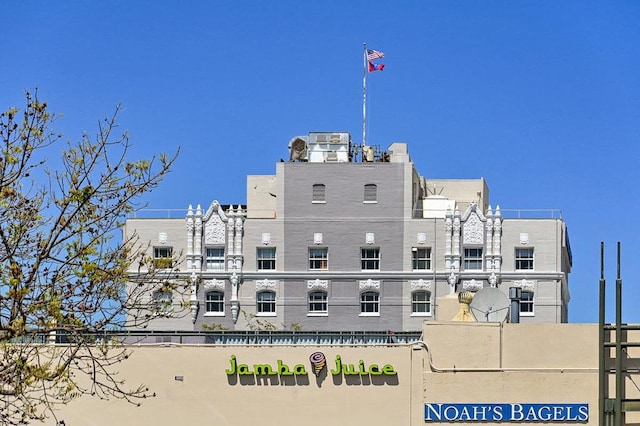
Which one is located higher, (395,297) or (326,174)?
(326,174)

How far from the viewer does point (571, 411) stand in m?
50.3

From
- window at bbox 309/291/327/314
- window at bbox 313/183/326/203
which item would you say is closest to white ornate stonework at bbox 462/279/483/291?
window at bbox 309/291/327/314

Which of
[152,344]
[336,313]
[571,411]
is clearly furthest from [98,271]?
[336,313]

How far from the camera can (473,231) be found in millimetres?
105812

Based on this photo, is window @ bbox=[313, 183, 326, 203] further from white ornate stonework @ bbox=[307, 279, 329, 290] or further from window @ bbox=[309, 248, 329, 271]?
white ornate stonework @ bbox=[307, 279, 329, 290]

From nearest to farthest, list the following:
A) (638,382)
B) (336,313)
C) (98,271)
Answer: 1. (98,271)
2. (638,382)
3. (336,313)

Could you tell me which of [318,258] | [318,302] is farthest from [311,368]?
[318,258]

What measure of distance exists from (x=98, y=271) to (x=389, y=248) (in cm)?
6834

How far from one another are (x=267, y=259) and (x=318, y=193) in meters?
5.43

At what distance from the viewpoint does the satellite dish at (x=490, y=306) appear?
171 ft

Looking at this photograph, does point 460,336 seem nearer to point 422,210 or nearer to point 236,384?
point 236,384

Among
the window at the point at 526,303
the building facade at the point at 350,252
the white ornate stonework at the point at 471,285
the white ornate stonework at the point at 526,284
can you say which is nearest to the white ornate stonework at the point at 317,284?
the building facade at the point at 350,252

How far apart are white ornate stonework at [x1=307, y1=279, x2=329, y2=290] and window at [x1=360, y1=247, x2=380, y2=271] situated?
2.70m

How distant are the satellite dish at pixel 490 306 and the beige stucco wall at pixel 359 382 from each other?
1413 millimetres
